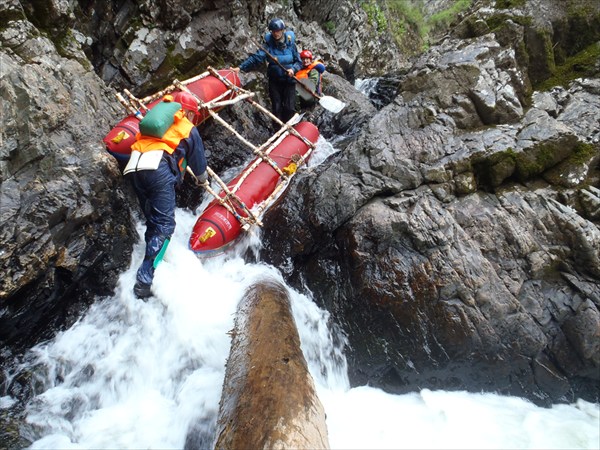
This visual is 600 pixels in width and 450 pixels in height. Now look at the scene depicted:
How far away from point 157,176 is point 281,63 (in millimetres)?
4363

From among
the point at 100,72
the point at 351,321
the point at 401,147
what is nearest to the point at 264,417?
the point at 351,321

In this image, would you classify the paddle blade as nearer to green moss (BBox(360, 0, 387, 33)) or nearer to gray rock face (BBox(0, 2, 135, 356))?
gray rock face (BBox(0, 2, 135, 356))

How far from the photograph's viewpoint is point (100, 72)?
23.0 ft

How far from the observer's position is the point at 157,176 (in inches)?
174

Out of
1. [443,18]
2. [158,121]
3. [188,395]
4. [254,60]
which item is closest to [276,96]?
[254,60]

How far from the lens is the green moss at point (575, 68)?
5723mm

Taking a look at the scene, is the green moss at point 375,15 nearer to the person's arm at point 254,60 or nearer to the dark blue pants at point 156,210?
the person's arm at point 254,60

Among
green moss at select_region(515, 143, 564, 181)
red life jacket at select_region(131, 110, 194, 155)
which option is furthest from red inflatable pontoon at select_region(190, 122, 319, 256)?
green moss at select_region(515, 143, 564, 181)

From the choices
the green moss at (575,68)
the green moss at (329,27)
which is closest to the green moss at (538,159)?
the green moss at (575,68)

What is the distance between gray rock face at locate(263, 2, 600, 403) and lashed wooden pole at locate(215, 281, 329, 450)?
165cm

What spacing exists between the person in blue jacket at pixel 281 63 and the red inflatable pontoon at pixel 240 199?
65.5 inches

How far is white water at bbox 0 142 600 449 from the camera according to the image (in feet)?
12.8

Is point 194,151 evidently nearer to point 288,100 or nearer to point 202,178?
point 202,178

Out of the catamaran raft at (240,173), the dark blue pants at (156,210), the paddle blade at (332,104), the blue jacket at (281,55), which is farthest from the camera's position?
the paddle blade at (332,104)
